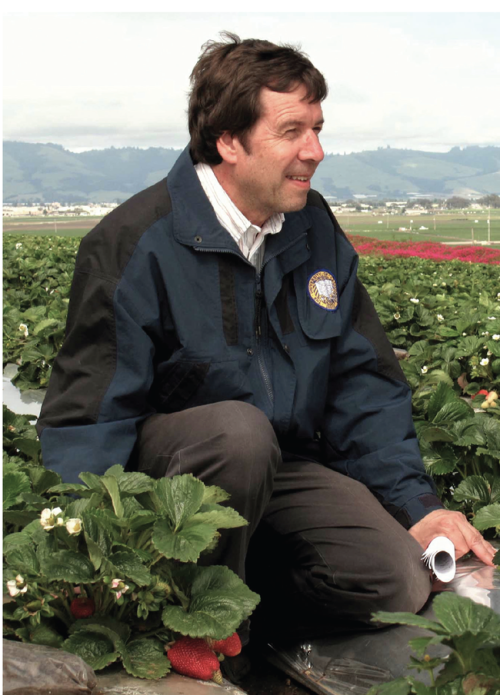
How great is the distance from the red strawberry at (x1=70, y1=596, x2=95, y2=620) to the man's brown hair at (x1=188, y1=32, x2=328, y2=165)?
1401 millimetres

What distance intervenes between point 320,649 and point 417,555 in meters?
0.40

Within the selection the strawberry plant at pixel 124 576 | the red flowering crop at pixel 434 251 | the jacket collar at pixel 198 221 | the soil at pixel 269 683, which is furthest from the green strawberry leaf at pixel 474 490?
the red flowering crop at pixel 434 251

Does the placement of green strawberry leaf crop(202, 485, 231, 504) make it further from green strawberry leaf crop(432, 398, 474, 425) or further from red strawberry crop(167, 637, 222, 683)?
green strawberry leaf crop(432, 398, 474, 425)

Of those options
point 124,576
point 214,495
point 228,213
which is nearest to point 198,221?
point 228,213

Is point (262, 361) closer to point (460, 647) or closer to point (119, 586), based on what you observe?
point (119, 586)

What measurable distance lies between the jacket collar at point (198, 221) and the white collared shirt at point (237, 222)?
0.03m

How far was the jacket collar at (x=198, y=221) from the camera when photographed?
247 cm

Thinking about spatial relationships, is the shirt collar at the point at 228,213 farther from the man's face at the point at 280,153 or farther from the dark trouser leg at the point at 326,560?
the dark trouser leg at the point at 326,560

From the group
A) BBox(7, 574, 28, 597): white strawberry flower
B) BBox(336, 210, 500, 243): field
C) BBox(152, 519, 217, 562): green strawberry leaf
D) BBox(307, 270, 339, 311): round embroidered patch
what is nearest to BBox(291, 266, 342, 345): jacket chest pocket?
BBox(307, 270, 339, 311): round embroidered patch

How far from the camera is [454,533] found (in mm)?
2510

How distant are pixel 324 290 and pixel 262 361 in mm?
337

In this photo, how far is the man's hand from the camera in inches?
98.5

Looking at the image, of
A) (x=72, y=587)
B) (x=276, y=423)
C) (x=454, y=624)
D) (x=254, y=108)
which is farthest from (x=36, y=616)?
(x=254, y=108)

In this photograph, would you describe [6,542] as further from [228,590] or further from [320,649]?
[320,649]
